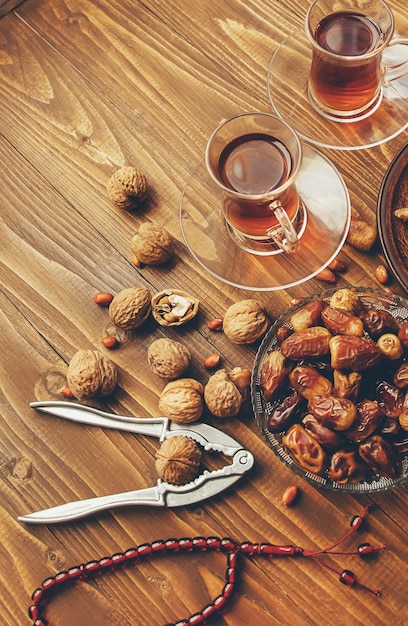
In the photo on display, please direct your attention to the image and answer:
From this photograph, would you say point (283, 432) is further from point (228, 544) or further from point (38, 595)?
point (38, 595)

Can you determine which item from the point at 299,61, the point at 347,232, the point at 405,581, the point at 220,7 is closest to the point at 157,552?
the point at 405,581

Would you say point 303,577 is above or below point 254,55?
below

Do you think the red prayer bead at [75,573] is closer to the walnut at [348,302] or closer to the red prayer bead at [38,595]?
the red prayer bead at [38,595]

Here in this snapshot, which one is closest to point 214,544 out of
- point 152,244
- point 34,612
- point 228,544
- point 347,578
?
point 228,544

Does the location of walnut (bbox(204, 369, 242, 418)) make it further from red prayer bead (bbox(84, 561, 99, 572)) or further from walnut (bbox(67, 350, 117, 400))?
red prayer bead (bbox(84, 561, 99, 572))

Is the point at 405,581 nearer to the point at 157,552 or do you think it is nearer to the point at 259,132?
the point at 157,552
